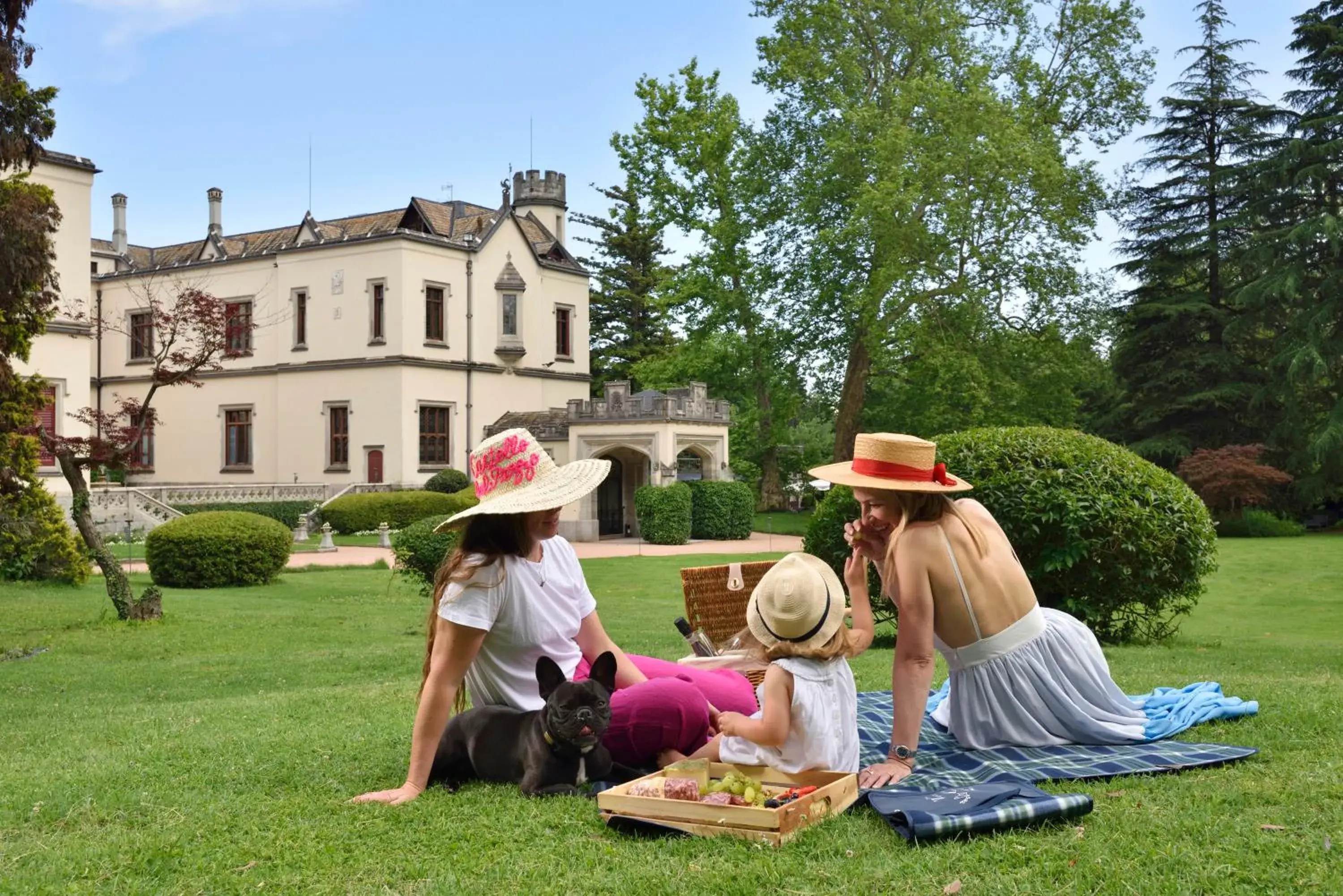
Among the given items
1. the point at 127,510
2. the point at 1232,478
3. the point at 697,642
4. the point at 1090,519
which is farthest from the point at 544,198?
the point at 697,642

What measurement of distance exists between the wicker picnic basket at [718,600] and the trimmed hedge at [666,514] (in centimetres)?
2516

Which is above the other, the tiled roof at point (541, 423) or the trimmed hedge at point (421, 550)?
the tiled roof at point (541, 423)

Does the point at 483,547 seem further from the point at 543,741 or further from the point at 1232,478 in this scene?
the point at 1232,478

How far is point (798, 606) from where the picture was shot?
162 inches

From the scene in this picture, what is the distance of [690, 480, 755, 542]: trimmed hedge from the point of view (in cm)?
3384

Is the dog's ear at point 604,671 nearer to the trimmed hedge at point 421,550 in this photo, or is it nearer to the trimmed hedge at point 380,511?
the trimmed hedge at point 421,550

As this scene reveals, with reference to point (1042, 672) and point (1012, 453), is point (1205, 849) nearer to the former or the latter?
point (1042, 672)

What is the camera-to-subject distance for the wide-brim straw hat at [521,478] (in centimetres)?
443

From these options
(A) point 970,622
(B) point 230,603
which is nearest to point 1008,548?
(A) point 970,622

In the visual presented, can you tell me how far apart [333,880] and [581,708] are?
1000mm

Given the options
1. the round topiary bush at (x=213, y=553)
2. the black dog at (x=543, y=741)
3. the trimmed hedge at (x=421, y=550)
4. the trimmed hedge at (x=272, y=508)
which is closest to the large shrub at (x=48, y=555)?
the round topiary bush at (x=213, y=553)

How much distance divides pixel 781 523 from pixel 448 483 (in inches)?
432

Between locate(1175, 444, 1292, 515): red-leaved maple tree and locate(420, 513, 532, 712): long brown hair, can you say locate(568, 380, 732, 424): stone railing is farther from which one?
locate(420, 513, 532, 712): long brown hair

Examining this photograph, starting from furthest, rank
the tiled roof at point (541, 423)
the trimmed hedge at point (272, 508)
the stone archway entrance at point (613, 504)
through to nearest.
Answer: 1. the stone archway entrance at point (613, 504)
2. the tiled roof at point (541, 423)
3. the trimmed hedge at point (272, 508)
